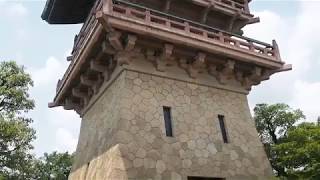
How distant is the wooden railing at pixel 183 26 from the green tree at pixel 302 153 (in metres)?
2.90

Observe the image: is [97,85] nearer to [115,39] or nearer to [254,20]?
[115,39]

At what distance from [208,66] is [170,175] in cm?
429

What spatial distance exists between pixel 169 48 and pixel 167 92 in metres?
1.43

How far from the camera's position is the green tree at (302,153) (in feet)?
35.9

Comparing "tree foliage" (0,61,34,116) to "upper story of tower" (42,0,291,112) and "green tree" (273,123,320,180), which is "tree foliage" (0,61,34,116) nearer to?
"upper story of tower" (42,0,291,112)

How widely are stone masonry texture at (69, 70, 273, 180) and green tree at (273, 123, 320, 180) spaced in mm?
760

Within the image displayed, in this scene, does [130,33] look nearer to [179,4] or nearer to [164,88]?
[164,88]

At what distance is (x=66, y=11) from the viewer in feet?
52.1

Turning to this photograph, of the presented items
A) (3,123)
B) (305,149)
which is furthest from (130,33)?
(3,123)

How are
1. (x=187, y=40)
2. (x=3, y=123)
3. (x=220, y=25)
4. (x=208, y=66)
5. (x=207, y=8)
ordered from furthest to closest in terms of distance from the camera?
(x=3, y=123), (x=220, y=25), (x=207, y=8), (x=208, y=66), (x=187, y=40)

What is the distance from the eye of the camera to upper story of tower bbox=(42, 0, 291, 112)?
9852 millimetres

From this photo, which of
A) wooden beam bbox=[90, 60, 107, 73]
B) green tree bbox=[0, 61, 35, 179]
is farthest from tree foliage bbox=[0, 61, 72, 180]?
wooden beam bbox=[90, 60, 107, 73]

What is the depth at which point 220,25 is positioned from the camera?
1382cm

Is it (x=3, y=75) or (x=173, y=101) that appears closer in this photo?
(x=173, y=101)
